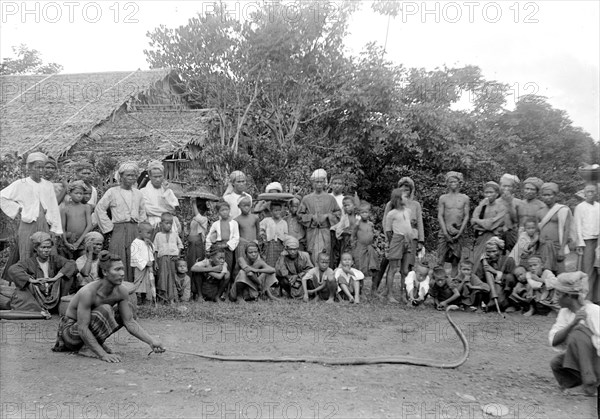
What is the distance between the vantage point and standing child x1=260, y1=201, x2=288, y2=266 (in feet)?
28.2

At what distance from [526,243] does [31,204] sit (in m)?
6.10

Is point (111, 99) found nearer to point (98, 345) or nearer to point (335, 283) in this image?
point (335, 283)

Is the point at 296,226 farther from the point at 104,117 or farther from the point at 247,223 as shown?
the point at 104,117

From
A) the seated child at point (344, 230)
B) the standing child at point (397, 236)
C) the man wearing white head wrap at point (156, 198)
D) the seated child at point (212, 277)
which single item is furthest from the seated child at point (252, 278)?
the standing child at point (397, 236)

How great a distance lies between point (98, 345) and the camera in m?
4.88

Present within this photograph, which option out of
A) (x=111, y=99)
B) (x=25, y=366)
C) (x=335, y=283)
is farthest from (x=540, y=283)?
(x=111, y=99)

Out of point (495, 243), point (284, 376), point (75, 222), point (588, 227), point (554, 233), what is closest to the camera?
point (284, 376)

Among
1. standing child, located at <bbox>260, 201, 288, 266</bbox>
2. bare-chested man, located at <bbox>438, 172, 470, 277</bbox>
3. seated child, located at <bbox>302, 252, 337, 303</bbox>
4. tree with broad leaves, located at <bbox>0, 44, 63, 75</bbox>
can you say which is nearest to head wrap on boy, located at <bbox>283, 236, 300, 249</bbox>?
standing child, located at <bbox>260, 201, 288, 266</bbox>

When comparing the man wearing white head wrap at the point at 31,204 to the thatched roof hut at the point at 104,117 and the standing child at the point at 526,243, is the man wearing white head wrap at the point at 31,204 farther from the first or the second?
the thatched roof hut at the point at 104,117

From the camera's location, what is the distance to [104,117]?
15148 mm

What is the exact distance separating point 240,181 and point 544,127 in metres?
13.3

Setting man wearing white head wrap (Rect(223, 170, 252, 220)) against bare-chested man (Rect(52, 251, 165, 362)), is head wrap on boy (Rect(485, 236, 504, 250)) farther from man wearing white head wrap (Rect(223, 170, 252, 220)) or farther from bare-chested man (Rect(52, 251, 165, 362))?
bare-chested man (Rect(52, 251, 165, 362))

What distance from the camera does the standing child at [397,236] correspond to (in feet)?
26.7

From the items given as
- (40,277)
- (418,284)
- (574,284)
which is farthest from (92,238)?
(574,284)
